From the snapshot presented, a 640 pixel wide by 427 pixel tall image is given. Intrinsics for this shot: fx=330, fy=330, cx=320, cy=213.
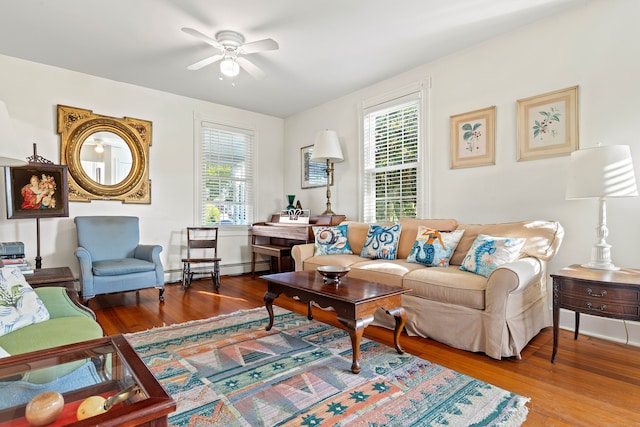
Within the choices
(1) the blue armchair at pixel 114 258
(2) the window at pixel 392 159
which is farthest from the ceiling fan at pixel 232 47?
(1) the blue armchair at pixel 114 258

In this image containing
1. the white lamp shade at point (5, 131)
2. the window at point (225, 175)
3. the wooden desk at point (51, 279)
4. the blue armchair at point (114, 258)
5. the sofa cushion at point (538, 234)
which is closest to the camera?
the white lamp shade at point (5, 131)

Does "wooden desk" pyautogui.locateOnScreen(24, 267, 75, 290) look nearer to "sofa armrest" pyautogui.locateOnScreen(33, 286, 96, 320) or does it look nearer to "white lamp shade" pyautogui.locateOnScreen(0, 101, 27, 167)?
"sofa armrest" pyautogui.locateOnScreen(33, 286, 96, 320)

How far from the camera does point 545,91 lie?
2.92 metres

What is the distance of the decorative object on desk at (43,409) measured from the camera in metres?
0.86

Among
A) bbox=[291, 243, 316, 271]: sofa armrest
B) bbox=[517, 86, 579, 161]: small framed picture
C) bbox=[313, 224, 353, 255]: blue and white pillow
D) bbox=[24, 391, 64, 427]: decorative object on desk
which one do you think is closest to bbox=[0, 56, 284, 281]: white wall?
bbox=[291, 243, 316, 271]: sofa armrest

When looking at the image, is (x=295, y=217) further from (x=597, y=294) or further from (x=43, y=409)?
(x=43, y=409)

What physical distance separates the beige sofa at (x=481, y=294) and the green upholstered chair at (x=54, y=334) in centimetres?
209

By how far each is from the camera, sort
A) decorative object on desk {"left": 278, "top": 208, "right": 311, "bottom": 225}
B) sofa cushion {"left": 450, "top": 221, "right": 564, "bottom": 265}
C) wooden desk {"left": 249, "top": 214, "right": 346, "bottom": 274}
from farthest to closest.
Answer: decorative object on desk {"left": 278, "top": 208, "right": 311, "bottom": 225}
wooden desk {"left": 249, "top": 214, "right": 346, "bottom": 274}
sofa cushion {"left": 450, "top": 221, "right": 564, "bottom": 265}

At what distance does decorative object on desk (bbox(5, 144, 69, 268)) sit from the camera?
11.4ft

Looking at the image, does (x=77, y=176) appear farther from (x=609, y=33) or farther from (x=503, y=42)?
(x=609, y=33)

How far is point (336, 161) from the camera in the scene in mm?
4789

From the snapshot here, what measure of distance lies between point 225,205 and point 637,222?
484 cm

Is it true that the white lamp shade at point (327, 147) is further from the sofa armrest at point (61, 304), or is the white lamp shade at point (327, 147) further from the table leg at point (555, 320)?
the sofa armrest at point (61, 304)

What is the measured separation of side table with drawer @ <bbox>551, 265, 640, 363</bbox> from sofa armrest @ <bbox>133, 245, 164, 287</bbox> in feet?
12.2
